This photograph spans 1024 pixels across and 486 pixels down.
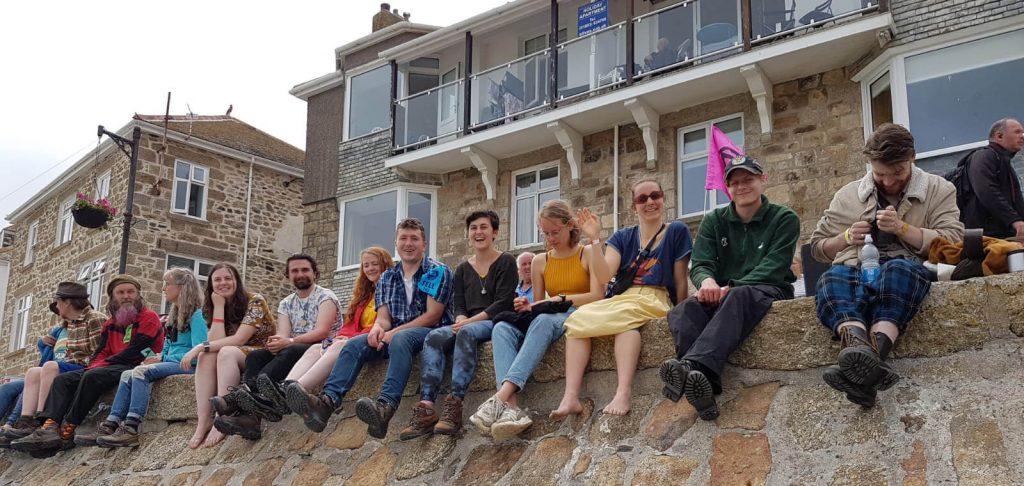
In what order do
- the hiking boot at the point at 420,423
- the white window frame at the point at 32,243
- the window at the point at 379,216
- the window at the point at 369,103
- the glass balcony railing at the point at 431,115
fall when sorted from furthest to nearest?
the white window frame at the point at 32,243 < the window at the point at 369,103 < the window at the point at 379,216 < the glass balcony railing at the point at 431,115 < the hiking boot at the point at 420,423

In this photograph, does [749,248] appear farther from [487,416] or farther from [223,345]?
[223,345]

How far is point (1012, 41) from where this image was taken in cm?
1180

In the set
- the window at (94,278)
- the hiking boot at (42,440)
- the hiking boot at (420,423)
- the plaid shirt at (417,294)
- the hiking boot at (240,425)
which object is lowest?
the hiking boot at (42,440)

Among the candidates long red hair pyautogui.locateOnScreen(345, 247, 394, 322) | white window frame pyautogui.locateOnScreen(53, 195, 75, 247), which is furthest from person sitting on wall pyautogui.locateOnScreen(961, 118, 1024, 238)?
white window frame pyautogui.locateOnScreen(53, 195, 75, 247)

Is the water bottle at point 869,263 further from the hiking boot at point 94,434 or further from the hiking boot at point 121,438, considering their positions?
the hiking boot at point 94,434

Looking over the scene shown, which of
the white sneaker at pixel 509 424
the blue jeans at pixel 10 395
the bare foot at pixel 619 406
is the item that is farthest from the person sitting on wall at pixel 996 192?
the blue jeans at pixel 10 395

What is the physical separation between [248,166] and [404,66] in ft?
26.5

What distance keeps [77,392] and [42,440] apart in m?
0.48

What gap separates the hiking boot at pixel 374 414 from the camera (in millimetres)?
5555

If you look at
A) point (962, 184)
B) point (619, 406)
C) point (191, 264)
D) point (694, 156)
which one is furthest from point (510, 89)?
point (619, 406)

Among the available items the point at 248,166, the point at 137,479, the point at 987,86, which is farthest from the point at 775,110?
the point at 248,166

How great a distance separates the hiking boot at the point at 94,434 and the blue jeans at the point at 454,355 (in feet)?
10.4

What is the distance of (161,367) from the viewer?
7676 mm

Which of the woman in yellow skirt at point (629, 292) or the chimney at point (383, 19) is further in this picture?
the chimney at point (383, 19)
